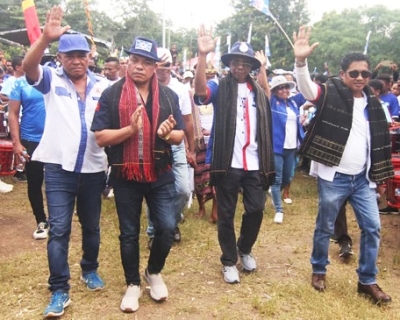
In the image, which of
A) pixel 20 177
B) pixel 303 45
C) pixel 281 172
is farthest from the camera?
pixel 20 177

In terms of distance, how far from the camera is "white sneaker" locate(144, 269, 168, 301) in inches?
147

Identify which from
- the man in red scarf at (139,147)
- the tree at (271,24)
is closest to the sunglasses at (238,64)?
the man in red scarf at (139,147)

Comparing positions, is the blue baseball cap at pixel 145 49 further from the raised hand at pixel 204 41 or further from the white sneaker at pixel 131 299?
the white sneaker at pixel 131 299

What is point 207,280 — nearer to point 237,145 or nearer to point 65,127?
point 237,145

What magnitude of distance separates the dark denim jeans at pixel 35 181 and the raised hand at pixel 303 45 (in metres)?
2.94

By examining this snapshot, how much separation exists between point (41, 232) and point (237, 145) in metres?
2.48

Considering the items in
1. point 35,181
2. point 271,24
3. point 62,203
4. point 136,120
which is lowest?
point 35,181

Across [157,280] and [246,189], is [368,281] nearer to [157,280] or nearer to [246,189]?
[246,189]

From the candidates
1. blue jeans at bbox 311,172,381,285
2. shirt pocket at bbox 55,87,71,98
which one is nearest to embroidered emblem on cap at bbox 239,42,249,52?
blue jeans at bbox 311,172,381,285

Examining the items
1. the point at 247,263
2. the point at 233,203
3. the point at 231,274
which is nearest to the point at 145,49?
the point at 233,203

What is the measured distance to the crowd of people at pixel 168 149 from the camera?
3.47 metres

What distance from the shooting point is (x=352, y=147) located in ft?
12.8

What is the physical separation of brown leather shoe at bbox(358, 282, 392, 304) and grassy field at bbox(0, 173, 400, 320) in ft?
0.21

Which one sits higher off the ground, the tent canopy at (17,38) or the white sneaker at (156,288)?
the tent canopy at (17,38)
